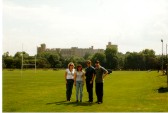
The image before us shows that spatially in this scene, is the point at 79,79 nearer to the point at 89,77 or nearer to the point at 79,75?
the point at 79,75

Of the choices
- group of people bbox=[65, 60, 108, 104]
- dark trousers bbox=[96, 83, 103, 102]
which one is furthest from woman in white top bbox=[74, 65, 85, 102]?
dark trousers bbox=[96, 83, 103, 102]

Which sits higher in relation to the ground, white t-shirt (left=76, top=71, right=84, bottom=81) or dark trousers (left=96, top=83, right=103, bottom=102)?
white t-shirt (left=76, top=71, right=84, bottom=81)

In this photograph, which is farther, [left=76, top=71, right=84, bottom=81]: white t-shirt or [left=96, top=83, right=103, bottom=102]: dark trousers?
[left=76, top=71, right=84, bottom=81]: white t-shirt

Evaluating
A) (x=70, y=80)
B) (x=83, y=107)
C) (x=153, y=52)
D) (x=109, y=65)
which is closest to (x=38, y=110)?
(x=83, y=107)

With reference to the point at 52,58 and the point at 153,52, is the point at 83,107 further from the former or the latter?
the point at 153,52

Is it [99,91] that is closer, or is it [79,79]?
[99,91]

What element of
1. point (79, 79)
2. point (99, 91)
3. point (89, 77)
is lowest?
point (99, 91)

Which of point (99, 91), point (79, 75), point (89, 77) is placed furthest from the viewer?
point (79, 75)

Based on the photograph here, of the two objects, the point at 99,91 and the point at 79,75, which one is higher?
the point at 79,75

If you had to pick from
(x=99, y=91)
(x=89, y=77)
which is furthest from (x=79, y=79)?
(x=99, y=91)

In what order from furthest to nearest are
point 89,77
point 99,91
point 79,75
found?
point 79,75, point 89,77, point 99,91

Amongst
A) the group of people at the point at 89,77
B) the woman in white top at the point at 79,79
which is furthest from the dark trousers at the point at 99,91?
the woman in white top at the point at 79,79

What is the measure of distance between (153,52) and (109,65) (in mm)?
33560

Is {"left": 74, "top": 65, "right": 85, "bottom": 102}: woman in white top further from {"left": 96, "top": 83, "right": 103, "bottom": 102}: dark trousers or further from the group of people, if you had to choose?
{"left": 96, "top": 83, "right": 103, "bottom": 102}: dark trousers
